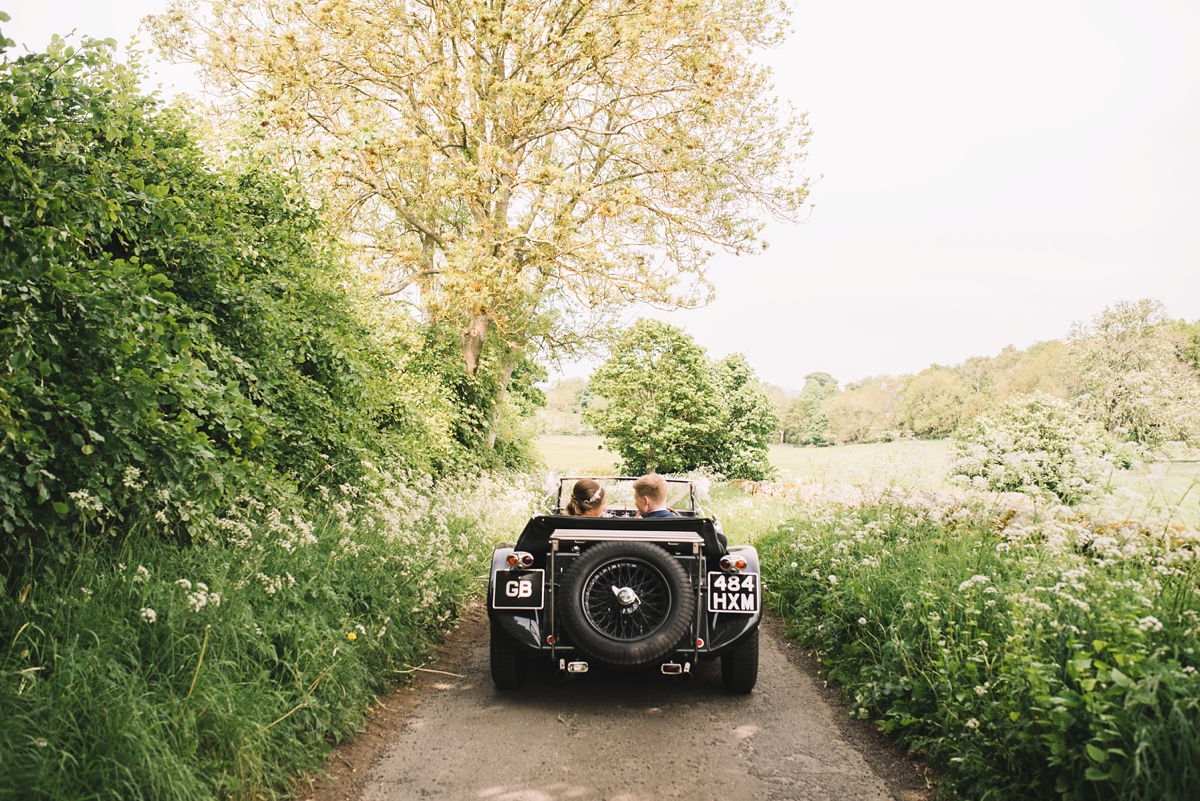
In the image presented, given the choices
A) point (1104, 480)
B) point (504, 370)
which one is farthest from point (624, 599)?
point (504, 370)

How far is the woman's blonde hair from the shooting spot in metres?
6.04

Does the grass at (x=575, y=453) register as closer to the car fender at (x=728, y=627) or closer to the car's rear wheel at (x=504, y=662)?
the car's rear wheel at (x=504, y=662)

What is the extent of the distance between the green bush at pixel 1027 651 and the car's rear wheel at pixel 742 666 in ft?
2.37

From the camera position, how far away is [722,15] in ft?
52.0

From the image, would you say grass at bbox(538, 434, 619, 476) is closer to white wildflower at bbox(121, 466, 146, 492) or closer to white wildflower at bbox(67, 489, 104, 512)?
white wildflower at bbox(121, 466, 146, 492)

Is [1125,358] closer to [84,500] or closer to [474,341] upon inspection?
[474,341]

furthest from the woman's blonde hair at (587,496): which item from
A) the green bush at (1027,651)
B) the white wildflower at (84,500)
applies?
the white wildflower at (84,500)

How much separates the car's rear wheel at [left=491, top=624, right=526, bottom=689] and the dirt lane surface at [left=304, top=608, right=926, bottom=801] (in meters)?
0.10

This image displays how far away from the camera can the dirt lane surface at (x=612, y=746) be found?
151 inches

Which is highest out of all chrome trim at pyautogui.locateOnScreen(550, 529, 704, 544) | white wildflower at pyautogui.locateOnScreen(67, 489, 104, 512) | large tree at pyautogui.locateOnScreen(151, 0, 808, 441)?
large tree at pyautogui.locateOnScreen(151, 0, 808, 441)

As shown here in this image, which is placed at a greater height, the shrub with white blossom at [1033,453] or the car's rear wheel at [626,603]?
the shrub with white blossom at [1033,453]

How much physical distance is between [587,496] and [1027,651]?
3.31 metres

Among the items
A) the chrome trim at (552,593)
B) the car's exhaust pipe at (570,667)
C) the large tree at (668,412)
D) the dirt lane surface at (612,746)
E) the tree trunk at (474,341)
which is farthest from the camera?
the large tree at (668,412)

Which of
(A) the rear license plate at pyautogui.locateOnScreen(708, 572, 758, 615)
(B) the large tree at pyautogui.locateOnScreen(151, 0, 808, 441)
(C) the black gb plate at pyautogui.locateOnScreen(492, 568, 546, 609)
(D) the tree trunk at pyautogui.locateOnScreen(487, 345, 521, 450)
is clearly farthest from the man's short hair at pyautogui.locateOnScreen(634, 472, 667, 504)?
(D) the tree trunk at pyautogui.locateOnScreen(487, 345, 521, 450)
